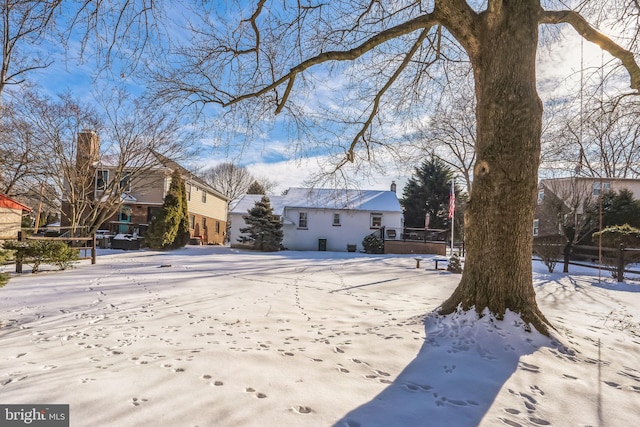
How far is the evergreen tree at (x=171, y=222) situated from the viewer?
20156mm

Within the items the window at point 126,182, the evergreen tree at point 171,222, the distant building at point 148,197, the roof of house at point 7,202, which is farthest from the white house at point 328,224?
the roof of house at point 7,202

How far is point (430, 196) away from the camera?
110 feet

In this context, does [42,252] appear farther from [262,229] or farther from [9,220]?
[262,229]

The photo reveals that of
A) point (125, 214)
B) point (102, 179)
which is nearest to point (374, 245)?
point (102, 179)

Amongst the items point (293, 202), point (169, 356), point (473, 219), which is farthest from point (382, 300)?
point (293, 202)

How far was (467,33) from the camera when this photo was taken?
14.8ft

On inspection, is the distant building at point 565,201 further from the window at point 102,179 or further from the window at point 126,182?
the window at point 102,179

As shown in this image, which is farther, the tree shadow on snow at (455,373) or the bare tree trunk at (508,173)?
the bare tree trunk at (508,173)

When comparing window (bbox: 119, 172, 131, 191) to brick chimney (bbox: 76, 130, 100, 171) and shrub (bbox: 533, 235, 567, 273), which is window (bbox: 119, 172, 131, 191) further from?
shrub (bbox: 533, 235, 567, 273)

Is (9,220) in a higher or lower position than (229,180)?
lower

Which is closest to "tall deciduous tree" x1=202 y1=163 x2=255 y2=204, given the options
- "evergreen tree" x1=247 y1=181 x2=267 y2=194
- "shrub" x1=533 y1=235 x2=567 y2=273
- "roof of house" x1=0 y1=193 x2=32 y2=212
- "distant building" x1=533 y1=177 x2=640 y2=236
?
"evergreen tree" x1=247 y1=181 x2=267 y2=194

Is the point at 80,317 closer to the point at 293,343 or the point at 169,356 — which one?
the point at 169,356

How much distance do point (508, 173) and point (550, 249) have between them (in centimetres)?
1274

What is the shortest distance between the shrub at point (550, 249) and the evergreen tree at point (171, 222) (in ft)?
62.0
